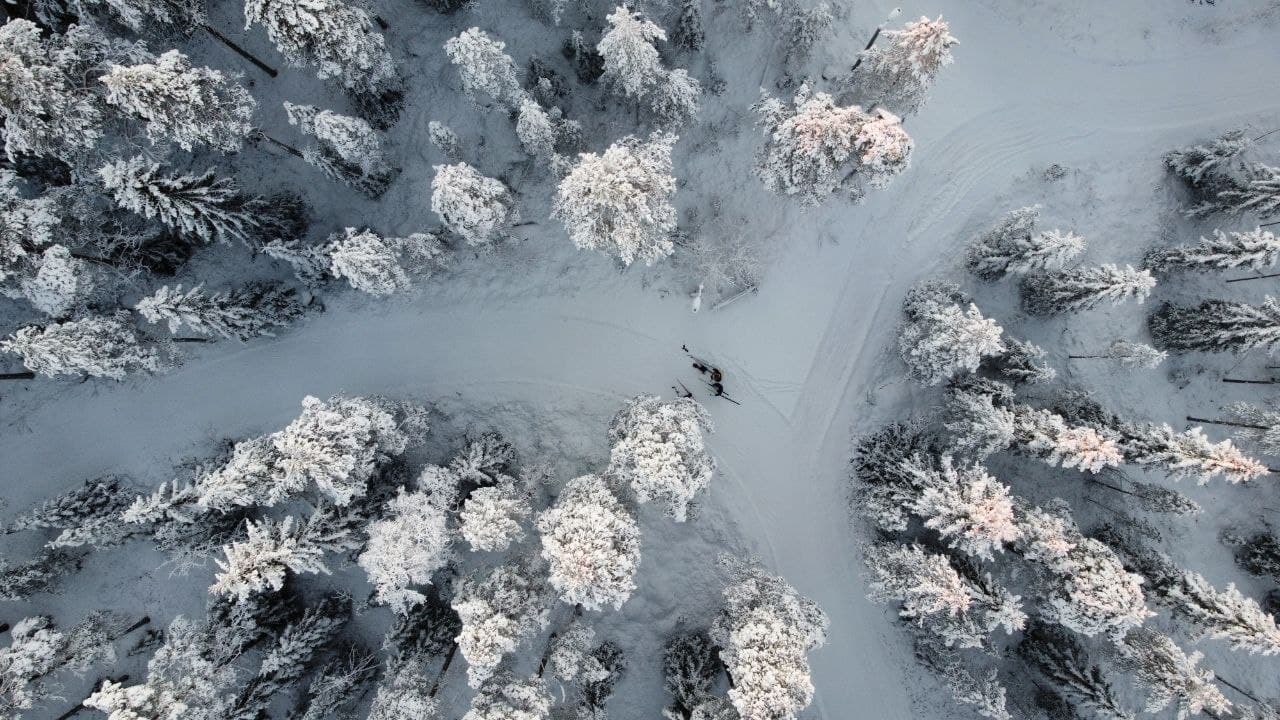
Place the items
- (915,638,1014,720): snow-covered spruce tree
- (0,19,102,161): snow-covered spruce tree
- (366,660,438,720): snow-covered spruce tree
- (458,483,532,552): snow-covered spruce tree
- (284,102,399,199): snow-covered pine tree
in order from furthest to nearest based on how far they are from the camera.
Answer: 1. (915,638,1014,720): snow-covered spruce tree
2. (284,102,399,199): snow-covered pine tree
3. (366,660,438,720): snow-covered spruce tree
4. (458,483,532,552): snow-covered spruce tree
5. (0,19,102,161): snow-covered spruce tree

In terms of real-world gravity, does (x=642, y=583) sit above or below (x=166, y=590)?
above

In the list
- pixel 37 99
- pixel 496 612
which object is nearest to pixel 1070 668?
pixel 496 612

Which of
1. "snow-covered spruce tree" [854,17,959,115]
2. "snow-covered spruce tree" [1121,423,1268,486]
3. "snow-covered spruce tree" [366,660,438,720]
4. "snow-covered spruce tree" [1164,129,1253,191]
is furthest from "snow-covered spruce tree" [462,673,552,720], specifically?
"snow-covered spruce tree" [1164,129,1253,191]

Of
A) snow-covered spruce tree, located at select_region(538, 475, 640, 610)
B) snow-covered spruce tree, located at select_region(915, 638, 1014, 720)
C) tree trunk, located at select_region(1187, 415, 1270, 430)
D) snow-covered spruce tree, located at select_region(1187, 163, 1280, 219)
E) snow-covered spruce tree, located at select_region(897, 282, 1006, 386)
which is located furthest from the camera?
tree trunk, located at select_region(1187, 415, 1270, 430)

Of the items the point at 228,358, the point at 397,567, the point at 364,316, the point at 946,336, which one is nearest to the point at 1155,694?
the point at 946,336

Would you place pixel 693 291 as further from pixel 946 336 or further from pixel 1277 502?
pixel 1277 502

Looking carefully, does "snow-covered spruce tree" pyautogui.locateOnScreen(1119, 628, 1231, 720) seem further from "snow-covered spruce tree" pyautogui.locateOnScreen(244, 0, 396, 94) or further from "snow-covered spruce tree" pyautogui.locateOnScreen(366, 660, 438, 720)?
"snow-covered spruce tree" pyautogui.locateOnScreen(244, 0, 396, 94)

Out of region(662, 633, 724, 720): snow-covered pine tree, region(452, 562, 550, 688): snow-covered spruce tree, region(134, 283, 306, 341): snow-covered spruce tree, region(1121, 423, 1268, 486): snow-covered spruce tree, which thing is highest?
region(1121, 423, 1268, 486): snow-covered spruce tree

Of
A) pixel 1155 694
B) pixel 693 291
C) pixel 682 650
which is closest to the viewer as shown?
pixel 1155 694

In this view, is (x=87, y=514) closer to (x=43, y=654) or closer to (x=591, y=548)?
(x=43, y=654)
